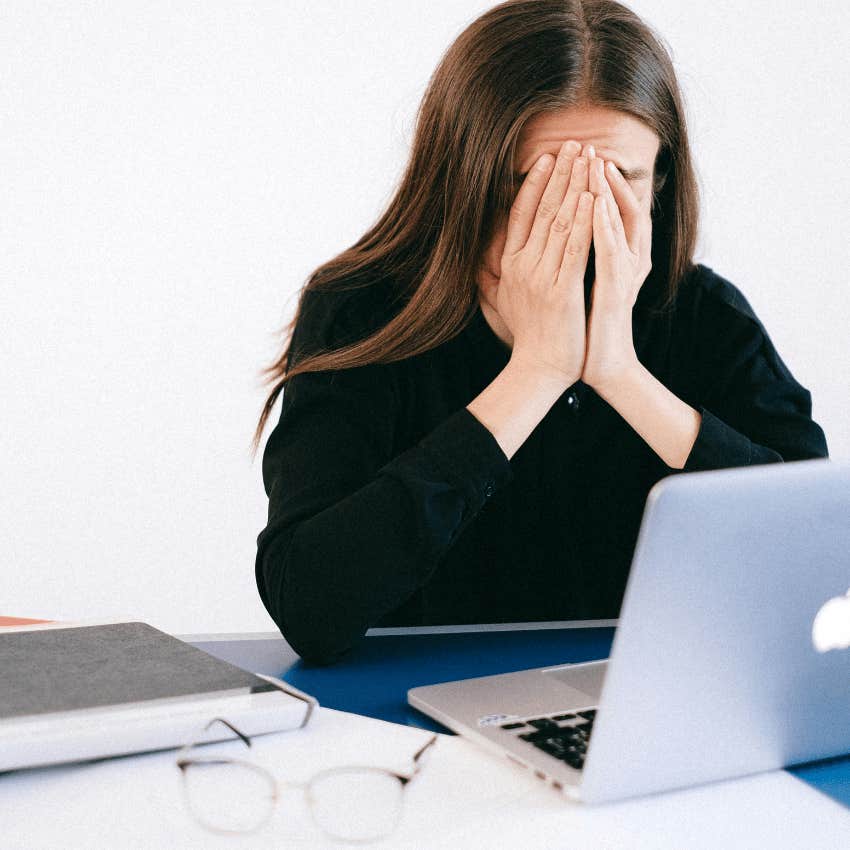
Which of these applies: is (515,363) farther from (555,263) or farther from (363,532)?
(363,532)

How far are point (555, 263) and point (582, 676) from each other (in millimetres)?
472

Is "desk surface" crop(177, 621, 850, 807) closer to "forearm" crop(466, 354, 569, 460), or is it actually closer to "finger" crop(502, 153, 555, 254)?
"forearm" crop(466, 354, 569, 460)

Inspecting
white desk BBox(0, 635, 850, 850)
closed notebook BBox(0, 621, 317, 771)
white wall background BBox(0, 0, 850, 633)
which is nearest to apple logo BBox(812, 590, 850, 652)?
white desk BBox(0, 635, 850, 850)

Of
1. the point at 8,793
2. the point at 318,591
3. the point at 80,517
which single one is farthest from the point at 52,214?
the point at 8,793

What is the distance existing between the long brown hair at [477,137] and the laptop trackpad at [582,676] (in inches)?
17.2

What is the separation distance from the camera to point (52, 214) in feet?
9.17

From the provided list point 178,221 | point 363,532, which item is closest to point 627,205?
point 363,532

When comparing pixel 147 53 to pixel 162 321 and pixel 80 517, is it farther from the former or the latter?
pixel 80 517

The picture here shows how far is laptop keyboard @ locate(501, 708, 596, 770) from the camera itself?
0.74m

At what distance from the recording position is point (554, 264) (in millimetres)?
1197

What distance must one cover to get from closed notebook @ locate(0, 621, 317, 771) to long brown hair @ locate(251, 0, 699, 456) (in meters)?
0.44

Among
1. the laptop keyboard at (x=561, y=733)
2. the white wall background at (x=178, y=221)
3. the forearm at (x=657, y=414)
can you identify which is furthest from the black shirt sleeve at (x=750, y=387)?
the white wall background at (x=178, y=221)

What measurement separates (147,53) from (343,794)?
2483mm

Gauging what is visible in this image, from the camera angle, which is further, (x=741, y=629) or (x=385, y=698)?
(x=385, y=698)
